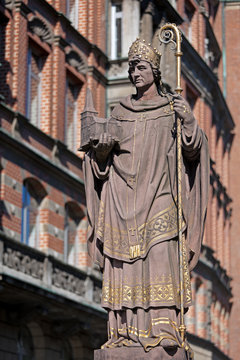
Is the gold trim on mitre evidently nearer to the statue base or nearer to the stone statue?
the stone statue

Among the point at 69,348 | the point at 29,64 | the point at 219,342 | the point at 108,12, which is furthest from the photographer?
the point at 219,342

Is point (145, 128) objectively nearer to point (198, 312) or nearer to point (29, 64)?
point (29, 64)

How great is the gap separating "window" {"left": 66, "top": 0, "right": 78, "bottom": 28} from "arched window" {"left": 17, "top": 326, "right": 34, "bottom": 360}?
9940 millimetres

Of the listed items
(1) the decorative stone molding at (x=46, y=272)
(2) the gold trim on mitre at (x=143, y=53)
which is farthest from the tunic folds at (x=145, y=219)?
(1) the decorative stone molding at (x=46, y=272)

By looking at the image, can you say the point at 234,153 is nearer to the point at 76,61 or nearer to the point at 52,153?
the point at 76,61

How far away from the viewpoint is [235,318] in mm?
53969

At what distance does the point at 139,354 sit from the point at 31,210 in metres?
19.7

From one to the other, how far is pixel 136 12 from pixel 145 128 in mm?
26848

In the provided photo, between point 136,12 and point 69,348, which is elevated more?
point 136,12

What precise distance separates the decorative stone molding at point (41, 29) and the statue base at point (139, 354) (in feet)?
68.8

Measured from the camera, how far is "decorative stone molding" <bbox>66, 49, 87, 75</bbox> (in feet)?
105

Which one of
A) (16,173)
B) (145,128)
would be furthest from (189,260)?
(16,173)

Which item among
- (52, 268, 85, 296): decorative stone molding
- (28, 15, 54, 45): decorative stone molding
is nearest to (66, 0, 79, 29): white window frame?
(28, 15, 54, 45): decorative stone molding

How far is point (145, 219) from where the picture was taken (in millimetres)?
9180
